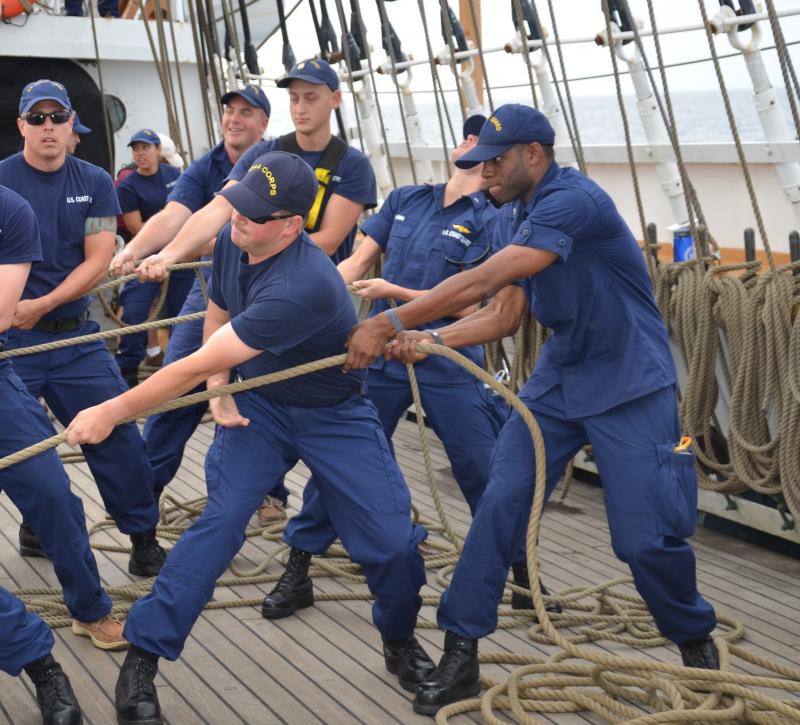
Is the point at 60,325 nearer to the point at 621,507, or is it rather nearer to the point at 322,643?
the point at 322,643

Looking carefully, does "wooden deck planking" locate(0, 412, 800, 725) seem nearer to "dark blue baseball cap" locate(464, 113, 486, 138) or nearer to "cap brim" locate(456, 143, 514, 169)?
"cap brim" locate(456, 143, 514, 169)

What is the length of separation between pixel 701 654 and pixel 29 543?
252 centimetres

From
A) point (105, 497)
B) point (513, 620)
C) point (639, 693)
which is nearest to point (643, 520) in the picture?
point (639, 693)

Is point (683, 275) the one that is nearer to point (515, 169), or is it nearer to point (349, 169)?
point (349, 169)

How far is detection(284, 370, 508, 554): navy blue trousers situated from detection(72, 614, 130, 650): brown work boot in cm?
65

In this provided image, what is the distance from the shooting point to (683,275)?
5074mm

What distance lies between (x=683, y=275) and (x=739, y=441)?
738 millimetres

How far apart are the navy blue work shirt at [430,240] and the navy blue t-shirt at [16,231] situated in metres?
1.21

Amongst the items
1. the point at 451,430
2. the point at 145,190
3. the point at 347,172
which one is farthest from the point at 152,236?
the point at 145,190

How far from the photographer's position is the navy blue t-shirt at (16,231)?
3578 mm

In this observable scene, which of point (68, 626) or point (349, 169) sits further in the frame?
point (349, 169)

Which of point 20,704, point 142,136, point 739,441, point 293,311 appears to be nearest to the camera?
point 293,311

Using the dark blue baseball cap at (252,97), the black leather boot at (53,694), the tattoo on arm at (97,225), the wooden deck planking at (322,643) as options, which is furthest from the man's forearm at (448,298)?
the dark blue baseball cap at (252,97)

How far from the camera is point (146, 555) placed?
14.7ft
